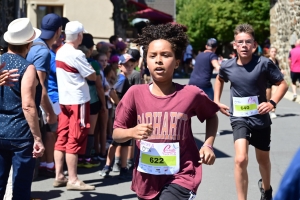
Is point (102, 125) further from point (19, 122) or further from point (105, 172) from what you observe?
point (19, 122)

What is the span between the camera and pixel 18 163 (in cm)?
511

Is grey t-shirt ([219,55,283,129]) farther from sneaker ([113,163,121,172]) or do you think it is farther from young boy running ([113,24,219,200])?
sneaker ([113,163,121,172])

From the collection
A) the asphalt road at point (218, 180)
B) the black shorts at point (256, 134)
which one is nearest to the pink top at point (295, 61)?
the asphalt road at point (218, 180)

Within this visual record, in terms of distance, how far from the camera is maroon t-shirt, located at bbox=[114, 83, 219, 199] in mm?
3994

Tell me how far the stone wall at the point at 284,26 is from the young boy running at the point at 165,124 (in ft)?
59.7

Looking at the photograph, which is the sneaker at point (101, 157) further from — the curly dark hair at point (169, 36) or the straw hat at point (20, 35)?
the curly dark hair at point (169, 36)

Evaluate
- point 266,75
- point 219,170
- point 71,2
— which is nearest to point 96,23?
point 71,2

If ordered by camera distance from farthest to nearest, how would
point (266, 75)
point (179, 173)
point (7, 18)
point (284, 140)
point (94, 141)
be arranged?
1. point (284, 140)
2. point (7, 18)
3. point (94, 141)
4. point (266, 75)
5. point (179, 173)

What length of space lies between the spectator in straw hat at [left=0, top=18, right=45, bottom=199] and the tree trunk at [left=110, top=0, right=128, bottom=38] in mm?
15685

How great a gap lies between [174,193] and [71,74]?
11.6 ft

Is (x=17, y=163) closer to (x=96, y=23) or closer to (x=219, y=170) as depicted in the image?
(x=219, y=170)

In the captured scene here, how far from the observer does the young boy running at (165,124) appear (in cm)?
398

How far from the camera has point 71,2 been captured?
2723cm

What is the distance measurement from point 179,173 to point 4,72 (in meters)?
1.86
